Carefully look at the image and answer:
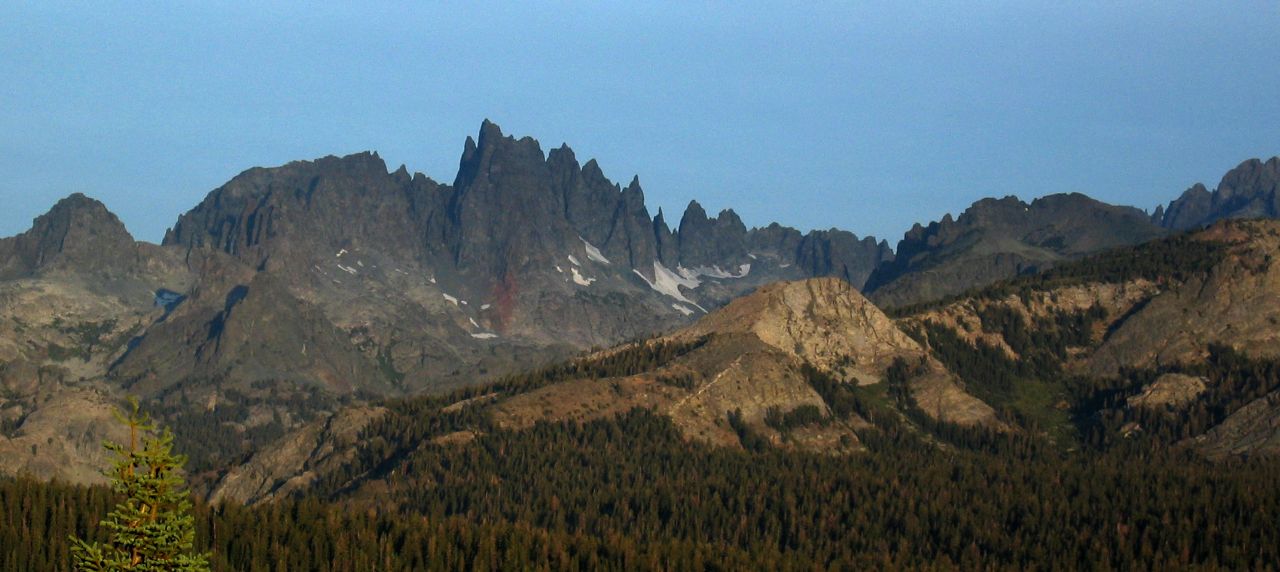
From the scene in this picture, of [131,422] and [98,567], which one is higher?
[131,422]

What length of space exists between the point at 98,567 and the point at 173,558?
14.9 ft

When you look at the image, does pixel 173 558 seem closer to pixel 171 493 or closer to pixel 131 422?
pixel 171 493

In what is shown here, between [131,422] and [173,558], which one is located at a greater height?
[131,422]

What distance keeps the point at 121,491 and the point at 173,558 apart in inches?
200

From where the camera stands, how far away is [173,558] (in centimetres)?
9000

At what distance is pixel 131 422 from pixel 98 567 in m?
8.18

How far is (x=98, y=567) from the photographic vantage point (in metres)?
86.4

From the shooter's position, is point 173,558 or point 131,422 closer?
point 131,422

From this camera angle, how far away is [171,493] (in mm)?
89312

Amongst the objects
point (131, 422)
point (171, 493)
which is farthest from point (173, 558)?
point (131, 422)

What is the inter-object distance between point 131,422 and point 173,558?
9.60 meters

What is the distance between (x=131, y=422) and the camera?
8419 centimetres
